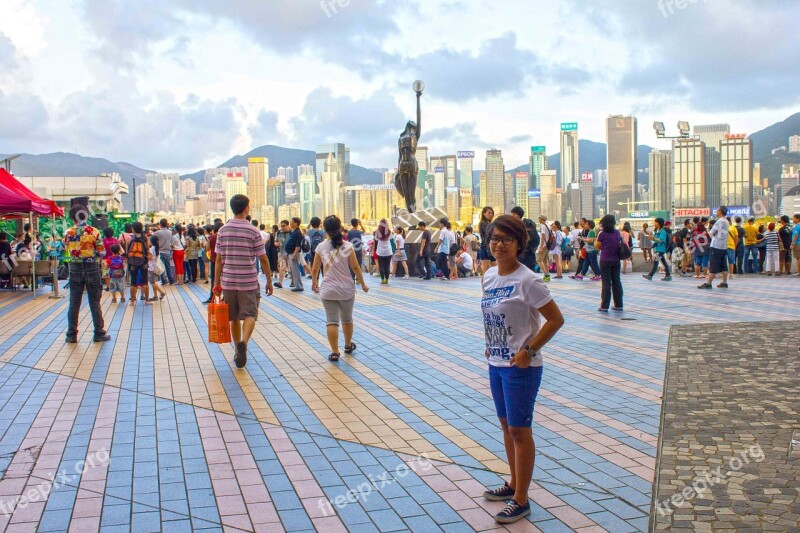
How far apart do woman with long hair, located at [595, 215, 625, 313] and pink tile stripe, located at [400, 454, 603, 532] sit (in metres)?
7.71

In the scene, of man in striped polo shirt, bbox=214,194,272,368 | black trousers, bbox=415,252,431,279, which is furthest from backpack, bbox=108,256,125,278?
black trousers, bbox=415,252,431,279

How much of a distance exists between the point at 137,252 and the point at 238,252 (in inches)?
286

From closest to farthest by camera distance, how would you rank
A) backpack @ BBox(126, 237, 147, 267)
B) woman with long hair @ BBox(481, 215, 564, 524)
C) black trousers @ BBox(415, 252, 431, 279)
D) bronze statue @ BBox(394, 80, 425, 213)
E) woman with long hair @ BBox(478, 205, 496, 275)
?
woman with long hair @ BBox(481, 215, 564, 524) < woman with long hair @ BBox(478, 205, 496, 275) < backpack @ BBox(126, 237, 147, 267) < black trousers @ BBox(415, 252, 431, 279) < bronze statue @ BBox(394, 80, 425, 213)

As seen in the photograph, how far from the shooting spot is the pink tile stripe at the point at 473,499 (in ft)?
12.0

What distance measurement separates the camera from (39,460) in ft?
15.3

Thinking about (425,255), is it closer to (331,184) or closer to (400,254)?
(400,254)

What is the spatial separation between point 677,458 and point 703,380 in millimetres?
2452

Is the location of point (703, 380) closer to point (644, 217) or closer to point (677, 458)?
point (677, 458)

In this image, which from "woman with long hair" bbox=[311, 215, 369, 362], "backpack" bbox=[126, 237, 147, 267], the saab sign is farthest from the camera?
the saab sign

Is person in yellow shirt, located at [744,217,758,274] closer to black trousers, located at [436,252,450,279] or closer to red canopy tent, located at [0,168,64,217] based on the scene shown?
black trousers, located at [436,252,450,279]

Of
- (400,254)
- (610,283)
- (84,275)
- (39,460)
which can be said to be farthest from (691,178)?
(39,460)

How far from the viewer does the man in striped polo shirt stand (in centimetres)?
760

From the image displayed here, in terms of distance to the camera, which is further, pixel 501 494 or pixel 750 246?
pixel 750 246

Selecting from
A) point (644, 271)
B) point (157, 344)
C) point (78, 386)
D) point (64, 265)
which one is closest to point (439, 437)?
point (78, 386)
